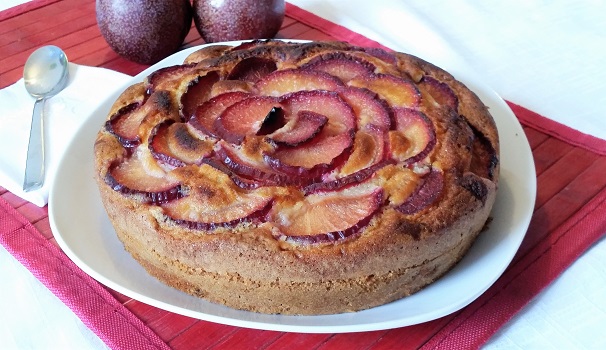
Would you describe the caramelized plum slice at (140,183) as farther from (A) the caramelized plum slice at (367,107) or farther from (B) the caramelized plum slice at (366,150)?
(A) the caramelized plum slice at (367,107)

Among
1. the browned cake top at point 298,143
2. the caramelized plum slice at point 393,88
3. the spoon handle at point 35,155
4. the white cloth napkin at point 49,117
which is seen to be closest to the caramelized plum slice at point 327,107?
the browned cake top at point 298,143

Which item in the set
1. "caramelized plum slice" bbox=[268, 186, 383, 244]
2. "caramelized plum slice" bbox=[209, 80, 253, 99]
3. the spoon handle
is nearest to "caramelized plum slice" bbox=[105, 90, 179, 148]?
"caramelized plum slice" bbox=[209, 80, 253, 99]

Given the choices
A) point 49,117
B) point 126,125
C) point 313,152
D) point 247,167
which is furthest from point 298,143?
point 49,117

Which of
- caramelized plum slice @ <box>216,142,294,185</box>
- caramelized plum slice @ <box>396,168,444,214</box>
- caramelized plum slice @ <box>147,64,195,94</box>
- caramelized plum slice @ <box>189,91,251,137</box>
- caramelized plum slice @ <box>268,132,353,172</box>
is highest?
caramelized plum slice @ <box>396,168,444,214</box>

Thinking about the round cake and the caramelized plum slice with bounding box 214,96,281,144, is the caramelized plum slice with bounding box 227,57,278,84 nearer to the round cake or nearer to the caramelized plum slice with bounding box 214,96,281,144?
the round cake

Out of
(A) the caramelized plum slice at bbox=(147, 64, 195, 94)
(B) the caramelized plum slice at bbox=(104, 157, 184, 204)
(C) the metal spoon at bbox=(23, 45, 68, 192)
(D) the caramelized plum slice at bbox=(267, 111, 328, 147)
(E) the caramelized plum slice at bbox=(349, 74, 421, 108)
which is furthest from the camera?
(C) the metal spoon at bbox=(23, 45, 68, 192)

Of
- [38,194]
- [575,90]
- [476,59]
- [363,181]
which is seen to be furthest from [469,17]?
[38,194]

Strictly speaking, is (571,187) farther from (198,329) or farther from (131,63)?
(131,63)
